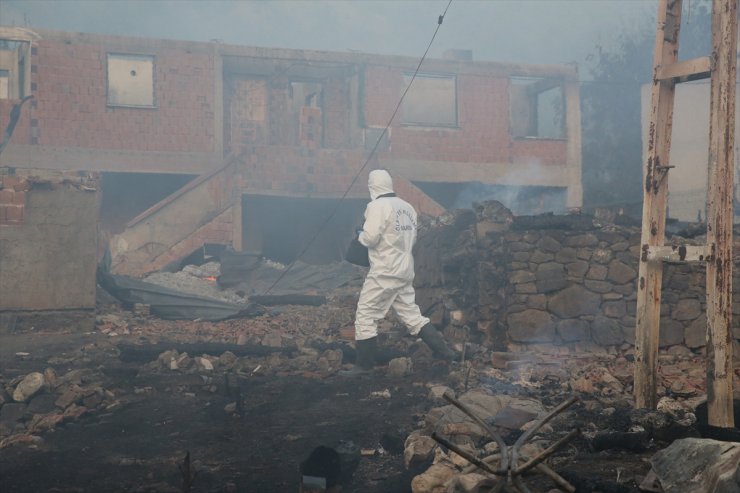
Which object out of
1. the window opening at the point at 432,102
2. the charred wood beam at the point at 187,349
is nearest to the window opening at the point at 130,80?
the window opening at the point at 432,102

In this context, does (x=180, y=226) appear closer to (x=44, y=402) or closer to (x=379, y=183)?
(x=379, y=183)

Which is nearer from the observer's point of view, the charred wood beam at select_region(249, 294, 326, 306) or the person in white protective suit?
the person in white protective suit

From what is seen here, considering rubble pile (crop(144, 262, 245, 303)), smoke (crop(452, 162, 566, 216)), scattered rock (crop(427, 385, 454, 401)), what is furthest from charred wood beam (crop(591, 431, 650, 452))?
smoke (crop(452, 162, 566, 216))

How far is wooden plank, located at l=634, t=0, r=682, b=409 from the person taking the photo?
16.1 feet

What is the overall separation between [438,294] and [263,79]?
545 inches

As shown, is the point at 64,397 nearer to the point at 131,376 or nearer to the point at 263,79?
the point at 131,376

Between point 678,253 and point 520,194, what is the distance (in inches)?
732

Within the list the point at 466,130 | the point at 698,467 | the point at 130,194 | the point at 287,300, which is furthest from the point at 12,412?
the point at 466,130

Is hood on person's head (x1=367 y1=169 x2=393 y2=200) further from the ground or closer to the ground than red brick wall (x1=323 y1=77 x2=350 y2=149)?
closer to the ground

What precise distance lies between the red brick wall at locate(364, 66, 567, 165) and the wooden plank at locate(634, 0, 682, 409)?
15.8m

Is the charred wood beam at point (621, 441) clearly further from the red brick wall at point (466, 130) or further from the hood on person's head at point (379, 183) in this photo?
the red brick wall at point (466, 130)

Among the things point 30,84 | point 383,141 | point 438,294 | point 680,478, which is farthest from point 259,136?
point 680,478

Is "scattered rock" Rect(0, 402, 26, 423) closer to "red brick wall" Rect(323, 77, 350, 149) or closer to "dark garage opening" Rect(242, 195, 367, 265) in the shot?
"dark garage opening" Rect(242, 195, 367, 265)

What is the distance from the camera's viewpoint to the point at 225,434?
528 cm
